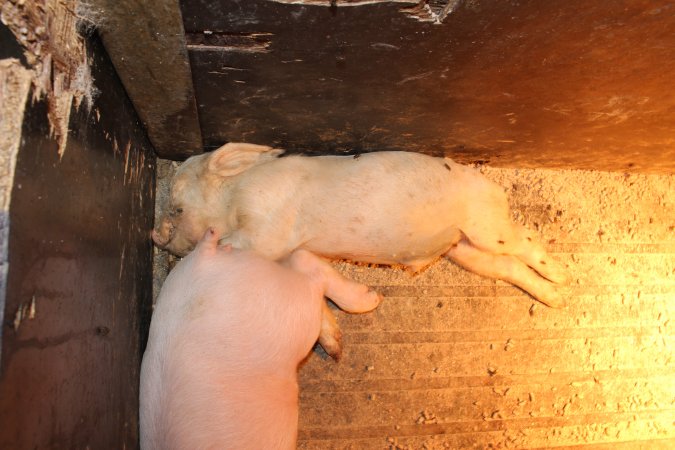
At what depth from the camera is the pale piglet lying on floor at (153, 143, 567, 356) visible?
2041 mm

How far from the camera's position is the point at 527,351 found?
2473mm

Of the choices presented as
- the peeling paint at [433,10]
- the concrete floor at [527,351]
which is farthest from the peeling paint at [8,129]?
the concrete floor at [527,351]

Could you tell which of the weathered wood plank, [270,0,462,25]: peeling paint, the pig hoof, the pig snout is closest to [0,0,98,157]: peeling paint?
the weathered wood plank

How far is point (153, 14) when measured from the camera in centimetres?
133

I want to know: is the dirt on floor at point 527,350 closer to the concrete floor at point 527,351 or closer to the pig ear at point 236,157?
the concrete floor at point 527,351

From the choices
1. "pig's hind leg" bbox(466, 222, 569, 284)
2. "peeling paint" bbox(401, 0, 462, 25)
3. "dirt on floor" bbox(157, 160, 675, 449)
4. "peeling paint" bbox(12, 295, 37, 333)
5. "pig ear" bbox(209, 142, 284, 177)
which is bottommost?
"dirt on floor" bbox(157, 160, 675, 449)

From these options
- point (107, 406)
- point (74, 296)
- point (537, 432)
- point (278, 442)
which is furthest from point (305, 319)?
point (537, 432)

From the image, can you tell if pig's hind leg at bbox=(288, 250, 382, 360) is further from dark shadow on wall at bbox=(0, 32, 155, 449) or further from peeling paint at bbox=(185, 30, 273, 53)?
peeling paint at bbox=(185, 30, 273, 53)

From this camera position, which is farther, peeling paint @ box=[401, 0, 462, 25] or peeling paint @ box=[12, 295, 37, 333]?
peeling paint @ box=[401, 0, 462, 25]

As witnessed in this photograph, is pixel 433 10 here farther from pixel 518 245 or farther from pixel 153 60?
pixel 518 245

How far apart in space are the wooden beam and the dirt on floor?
100 cm

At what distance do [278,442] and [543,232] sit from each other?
1.61 metres

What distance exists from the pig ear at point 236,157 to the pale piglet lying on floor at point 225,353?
1.03 ft

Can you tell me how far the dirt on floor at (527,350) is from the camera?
2.37 meters
